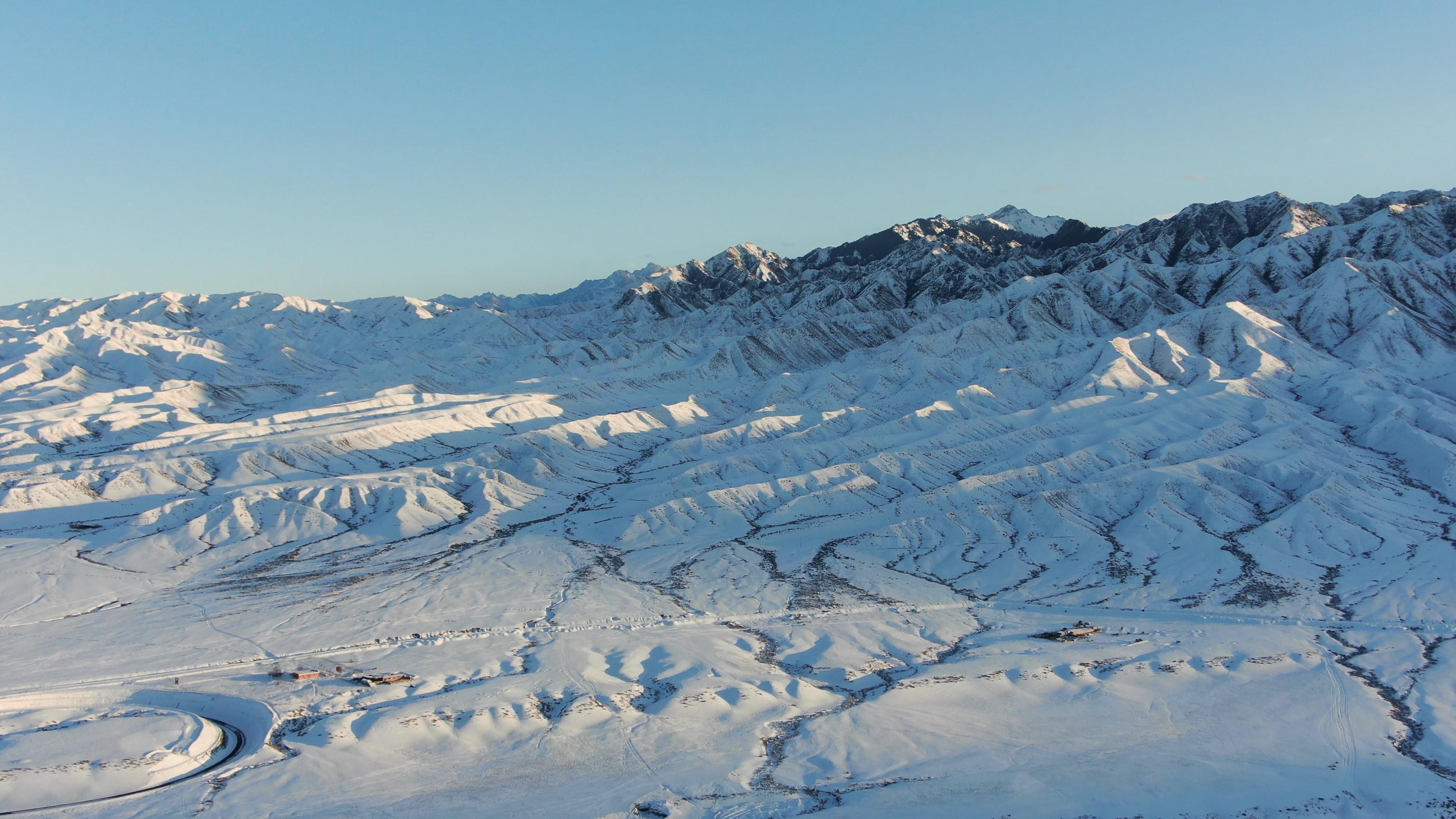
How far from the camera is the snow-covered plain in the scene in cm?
3556

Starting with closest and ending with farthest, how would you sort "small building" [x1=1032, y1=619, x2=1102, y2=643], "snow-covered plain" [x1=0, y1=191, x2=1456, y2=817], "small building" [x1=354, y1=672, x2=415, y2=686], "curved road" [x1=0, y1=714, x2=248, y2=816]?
"curved road" [x1=0, y1=714, x2=248, y2=816] → "snow-covered plain" [x1=0, y1=191, x2=1456, y2=817] → "small building" [x1=354, y1=672, x2=415, y2=686] → "small building" [x1=1032, y1=619, x2=1102, y2=643]

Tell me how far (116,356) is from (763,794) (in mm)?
202541

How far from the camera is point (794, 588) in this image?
64.2 m

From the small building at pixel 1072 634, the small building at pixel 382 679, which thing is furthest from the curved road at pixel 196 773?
the small building at pixel 1072 634

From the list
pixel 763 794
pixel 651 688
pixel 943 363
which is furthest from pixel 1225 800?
pixel 943 363

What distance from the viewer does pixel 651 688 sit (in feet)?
147

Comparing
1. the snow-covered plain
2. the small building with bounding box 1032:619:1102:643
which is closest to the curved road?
the snow-covered plain

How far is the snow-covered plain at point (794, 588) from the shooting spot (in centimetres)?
3556

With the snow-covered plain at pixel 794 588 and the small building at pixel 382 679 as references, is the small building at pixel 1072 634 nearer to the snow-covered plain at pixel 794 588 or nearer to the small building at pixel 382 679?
the snow-covered plain at pixel 794 588

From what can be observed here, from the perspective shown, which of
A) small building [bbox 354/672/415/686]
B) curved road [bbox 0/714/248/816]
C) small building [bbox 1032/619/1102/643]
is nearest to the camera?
curved road [bbox 0/714/248/816]

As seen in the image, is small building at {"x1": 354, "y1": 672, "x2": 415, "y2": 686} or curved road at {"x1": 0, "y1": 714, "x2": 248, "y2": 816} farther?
small building at {"x1": 354, "y1": 672, "x2": 415, "y2": 686}

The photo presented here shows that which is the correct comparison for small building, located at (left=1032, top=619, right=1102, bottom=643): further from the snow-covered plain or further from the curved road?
the curved road

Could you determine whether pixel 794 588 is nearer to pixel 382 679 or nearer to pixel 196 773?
pixel 382 679

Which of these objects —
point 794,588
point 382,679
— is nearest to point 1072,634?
point 794,588
